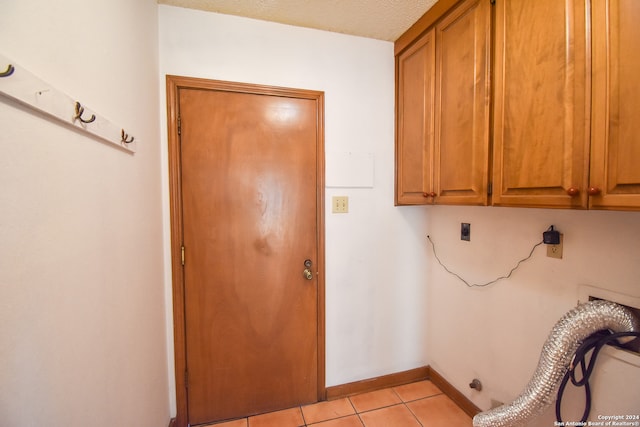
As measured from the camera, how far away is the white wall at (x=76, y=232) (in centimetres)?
52

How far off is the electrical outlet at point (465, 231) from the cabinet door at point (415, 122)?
0.35 meters

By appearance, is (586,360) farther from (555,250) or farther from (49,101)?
(49,101)

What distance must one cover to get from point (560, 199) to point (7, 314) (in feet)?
5.13

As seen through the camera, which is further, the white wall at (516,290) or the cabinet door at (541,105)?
the white wall at (516,290)

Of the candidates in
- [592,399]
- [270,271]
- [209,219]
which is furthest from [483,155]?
[209,219]

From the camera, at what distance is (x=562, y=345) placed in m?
1.02

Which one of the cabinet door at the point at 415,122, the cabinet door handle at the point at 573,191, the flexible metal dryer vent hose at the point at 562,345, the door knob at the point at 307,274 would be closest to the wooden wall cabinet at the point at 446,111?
the cabinet door at the point at 415,122

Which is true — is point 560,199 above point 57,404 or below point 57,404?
above

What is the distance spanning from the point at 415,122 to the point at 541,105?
0.73 meters

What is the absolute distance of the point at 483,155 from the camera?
3.88 ft

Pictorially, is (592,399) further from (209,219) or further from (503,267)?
(209,219)

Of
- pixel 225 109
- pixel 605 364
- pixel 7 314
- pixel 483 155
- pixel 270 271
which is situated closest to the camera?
pixel 7 314

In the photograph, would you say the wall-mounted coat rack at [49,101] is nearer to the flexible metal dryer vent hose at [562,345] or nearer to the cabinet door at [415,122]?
the cabinet door at [415,122]

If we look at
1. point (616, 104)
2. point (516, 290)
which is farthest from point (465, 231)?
point (616, 104)
